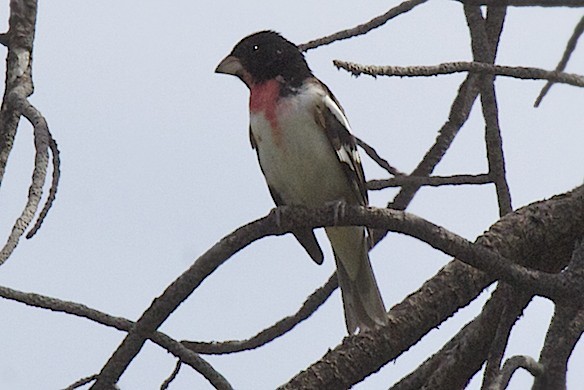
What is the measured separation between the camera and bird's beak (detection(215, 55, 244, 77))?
4.99 m

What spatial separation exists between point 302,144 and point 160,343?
166cm

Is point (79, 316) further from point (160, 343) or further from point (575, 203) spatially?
point (575, 203)

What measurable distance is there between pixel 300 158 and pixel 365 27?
2.56ft

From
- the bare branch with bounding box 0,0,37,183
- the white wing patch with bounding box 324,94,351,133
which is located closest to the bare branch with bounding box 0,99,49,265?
the bare branch with bounding box 0,0,37,183

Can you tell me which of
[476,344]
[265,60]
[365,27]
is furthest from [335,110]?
[476,344]

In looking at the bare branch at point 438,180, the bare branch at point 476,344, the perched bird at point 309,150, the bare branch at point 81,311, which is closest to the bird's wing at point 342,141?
the perched bird at point 309,150

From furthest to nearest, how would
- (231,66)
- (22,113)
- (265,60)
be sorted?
1. (231,66)
2. (265,60)
3. (22,113)

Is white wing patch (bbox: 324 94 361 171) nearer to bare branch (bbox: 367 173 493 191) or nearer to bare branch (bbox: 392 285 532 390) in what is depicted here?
bare branch (bbox: 367 173 493 191)

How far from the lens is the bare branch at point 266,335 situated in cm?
384

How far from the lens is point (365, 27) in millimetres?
3926

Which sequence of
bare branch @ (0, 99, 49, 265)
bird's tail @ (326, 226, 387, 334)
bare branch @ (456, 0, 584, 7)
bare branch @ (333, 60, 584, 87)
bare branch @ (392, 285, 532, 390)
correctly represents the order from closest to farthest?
Result: bare branch @ (456, 0, 584, 7) → bare branch @ (392, 285, 532, 390) → bare branch @ (333, 60, 584, 87) → bare branch @ (0, 99, 49, 265) → bird's tail @ (326, 226, 387, 334)

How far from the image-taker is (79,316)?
10.4 feet

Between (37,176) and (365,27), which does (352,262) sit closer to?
(365,27)

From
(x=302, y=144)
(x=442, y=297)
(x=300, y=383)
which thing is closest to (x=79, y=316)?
(x=300, y=383)
